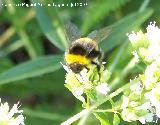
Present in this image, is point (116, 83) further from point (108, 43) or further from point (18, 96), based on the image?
point (18, 96)

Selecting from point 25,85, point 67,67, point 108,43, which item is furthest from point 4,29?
point 67,67

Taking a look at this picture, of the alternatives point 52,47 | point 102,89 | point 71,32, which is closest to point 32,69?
point 71,32

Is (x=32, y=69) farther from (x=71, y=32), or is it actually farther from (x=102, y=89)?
(x=102, y=89)

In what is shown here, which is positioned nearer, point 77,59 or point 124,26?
point 77,59

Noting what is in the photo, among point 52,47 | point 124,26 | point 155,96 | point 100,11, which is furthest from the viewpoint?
point 52,47

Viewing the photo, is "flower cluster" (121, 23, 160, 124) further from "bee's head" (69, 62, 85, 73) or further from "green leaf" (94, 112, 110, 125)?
"bee's head" (69, 62, 85, 73)

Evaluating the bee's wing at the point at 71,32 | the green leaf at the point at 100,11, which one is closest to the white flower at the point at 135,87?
the bee's wing at the point at 71,32

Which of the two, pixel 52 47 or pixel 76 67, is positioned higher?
pixel 52 47
